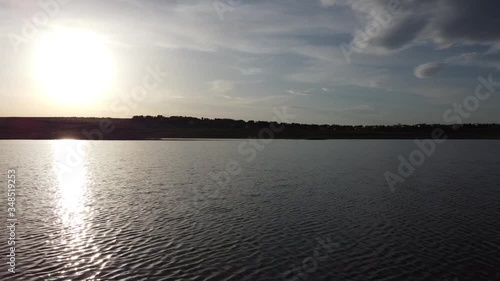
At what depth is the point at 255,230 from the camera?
1101 inches

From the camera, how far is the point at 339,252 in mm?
23062

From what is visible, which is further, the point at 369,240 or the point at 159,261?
the point at 369,240

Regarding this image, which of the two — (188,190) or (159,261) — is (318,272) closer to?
(159,261)

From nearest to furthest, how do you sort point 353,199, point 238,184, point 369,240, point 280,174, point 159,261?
point 159,261 → point 369,240 → point 353,199 → point 238,184 → point 280,174

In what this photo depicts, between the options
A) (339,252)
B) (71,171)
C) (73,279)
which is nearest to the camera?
(73,279)

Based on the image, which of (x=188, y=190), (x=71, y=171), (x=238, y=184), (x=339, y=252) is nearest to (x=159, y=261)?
(x=339, y=252)

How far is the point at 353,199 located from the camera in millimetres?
40906

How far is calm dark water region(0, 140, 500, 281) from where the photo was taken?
65.9 feet

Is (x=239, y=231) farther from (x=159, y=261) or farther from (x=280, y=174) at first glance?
(x=280, y=174)

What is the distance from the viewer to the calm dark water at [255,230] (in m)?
20.1

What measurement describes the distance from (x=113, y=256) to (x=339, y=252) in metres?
14.1

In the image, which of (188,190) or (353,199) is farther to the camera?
(188,190)

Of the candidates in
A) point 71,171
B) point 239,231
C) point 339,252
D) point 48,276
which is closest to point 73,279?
point 48,276

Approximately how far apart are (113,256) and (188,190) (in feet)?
79.9
